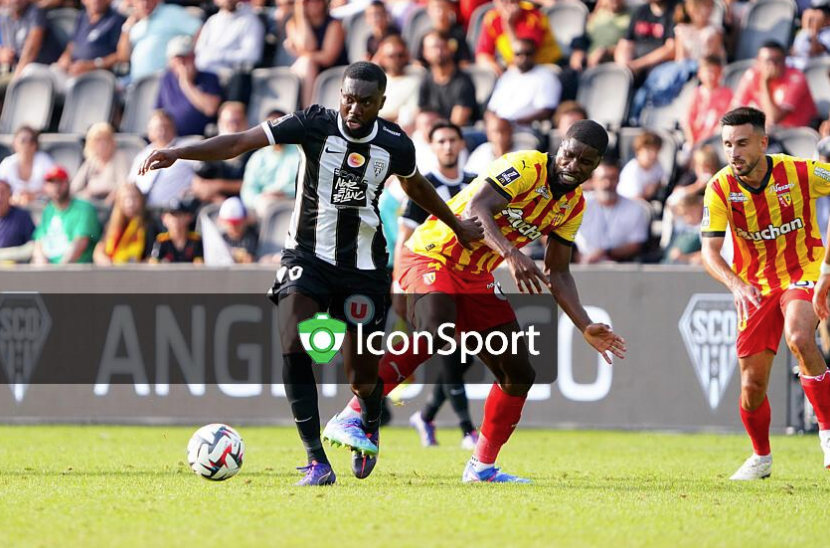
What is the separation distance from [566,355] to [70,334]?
16.9 ft

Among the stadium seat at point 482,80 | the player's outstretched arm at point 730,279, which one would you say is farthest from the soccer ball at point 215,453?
the stadium seat at point 482,80

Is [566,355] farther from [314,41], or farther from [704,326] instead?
[314,41]

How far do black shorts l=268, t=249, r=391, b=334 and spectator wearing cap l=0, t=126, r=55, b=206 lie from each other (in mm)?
9733

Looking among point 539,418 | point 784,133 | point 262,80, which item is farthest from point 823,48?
point 262,80

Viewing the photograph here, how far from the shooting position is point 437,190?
1112cm

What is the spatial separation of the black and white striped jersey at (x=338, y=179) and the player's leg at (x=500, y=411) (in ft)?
3.41

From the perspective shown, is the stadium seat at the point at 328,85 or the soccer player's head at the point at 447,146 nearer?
the soccer player's head at the point at 447,146

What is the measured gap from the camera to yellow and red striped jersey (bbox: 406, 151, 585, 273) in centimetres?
821

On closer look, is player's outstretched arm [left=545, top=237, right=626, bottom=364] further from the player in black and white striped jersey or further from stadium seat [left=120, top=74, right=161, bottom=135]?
stadium seat [left=120, top=74, right=161, bottom=135]

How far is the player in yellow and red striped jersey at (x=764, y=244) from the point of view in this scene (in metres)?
8.74

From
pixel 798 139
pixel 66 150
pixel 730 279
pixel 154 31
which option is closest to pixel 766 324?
pixel 730 279

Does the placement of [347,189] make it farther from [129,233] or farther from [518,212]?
[129,233]

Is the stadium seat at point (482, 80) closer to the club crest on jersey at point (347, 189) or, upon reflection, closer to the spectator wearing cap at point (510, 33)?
the spectator wearing cap at point (510, 33)

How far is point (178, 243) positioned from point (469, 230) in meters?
7.16
